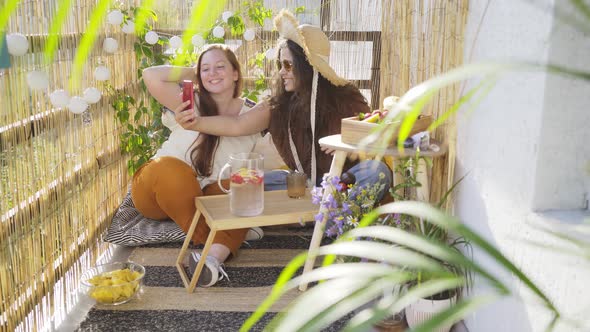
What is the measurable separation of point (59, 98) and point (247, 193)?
0.74 metres

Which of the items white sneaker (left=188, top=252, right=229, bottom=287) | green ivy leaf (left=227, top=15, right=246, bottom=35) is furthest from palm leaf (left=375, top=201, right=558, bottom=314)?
green ivy leaf (left=227, top=15, right=246, bottom=35)

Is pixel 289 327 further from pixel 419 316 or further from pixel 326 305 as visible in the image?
pixel 419 316

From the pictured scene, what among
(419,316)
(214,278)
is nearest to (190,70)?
(214,278)

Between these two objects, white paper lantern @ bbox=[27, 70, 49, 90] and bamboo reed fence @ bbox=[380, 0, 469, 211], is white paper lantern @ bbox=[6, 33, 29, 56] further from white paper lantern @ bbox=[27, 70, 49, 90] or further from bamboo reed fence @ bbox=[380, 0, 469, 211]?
bamboo reed fence @ bbox=[380, 0, 469, 211]

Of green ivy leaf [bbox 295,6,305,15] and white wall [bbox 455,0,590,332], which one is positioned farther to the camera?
green ivy leaf [bbox 295,6,305,15]

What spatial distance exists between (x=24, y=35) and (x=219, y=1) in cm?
184

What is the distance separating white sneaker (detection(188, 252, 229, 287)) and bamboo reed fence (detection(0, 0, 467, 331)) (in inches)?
18.7

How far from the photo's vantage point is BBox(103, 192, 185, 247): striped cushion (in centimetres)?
291

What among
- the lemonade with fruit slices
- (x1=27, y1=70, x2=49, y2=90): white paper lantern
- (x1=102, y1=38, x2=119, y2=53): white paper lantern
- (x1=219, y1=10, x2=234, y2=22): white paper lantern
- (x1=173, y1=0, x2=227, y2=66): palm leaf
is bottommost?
the lemonade with fruit slices

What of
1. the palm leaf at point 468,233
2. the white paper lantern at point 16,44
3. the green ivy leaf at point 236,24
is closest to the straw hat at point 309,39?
the green ivy leaf at point 236,24

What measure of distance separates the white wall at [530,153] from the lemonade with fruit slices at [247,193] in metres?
0.86

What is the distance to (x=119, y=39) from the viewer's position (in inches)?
127

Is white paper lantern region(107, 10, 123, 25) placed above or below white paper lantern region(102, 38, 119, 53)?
above

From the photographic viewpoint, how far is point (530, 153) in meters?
1.49
